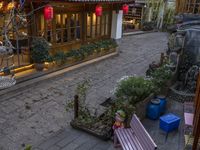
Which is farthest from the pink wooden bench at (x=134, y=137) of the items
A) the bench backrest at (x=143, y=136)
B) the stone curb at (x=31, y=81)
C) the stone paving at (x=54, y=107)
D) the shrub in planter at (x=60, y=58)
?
the shrub in planter at (x=60, y=58)

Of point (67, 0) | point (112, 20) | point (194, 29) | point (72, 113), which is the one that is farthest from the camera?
point (112, 20)

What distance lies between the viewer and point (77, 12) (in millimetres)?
15562

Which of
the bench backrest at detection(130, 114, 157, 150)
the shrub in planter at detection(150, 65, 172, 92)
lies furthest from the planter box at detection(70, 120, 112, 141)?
the shrub in planter at detection(150, 65, 172, 92)

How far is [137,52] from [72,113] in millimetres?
11250

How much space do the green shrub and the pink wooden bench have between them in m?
1.41

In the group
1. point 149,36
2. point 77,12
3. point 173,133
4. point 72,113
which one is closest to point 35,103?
point 72,113

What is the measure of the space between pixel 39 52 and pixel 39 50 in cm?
10

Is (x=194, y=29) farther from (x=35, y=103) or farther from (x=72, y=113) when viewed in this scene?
(x=35, y=103)

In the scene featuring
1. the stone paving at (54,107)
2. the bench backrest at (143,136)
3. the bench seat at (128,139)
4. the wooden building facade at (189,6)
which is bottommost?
the stone paving at (54,107)

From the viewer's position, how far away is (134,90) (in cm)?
877

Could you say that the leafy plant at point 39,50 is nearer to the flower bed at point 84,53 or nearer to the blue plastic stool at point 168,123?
the flower bed at point 84,53

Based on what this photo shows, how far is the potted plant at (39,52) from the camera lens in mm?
12555

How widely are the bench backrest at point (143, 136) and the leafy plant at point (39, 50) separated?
6.99 m

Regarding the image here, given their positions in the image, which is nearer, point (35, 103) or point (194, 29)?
point (35, 103)
